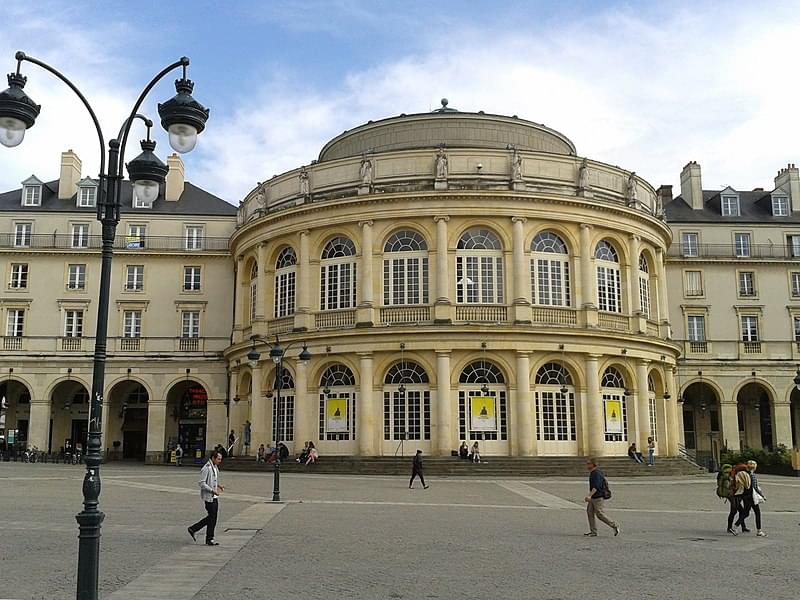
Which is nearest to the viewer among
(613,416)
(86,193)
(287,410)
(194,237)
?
(613,416)

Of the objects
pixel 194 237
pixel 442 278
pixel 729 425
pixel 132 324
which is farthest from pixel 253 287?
pixel 729 425

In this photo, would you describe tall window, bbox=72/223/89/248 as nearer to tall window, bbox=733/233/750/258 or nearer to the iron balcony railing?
the iron balcony railing

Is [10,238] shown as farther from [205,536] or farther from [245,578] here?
[245,578]

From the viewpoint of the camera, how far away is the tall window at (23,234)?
180 feet

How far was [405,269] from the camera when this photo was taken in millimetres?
41781

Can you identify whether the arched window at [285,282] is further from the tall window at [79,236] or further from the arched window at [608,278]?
the tall window at [79,236]

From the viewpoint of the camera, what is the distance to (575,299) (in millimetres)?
42062

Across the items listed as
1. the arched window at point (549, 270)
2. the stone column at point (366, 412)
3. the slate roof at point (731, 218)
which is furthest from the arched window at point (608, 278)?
the slate roof at point (731, 218)

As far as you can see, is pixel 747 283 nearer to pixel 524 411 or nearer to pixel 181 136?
pixel 524 411

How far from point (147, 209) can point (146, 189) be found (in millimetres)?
46892

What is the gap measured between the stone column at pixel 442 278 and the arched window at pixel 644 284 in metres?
11.7

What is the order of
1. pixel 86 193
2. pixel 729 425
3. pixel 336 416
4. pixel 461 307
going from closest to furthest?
pixel 461 307 → pixel 336 416 → pixel 729 425 → pixel 86 193

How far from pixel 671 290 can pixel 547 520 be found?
4005cm

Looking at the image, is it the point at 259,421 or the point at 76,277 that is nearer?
the point at 259,421
